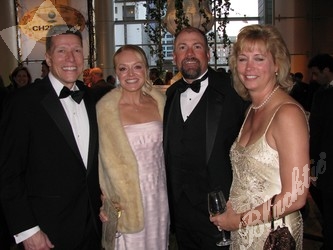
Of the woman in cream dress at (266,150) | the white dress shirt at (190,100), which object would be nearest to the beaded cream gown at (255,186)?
the woman in cream dress at (266,150)

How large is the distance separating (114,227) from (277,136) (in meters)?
1.36

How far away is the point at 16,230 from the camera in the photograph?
7.47 ft

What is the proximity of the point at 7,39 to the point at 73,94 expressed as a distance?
10591mm

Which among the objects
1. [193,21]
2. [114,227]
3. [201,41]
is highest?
[193,21]

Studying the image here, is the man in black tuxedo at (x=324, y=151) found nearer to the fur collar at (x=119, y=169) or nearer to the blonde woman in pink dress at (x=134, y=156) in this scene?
the blonde woman in pink dress at (x=134, y=156)

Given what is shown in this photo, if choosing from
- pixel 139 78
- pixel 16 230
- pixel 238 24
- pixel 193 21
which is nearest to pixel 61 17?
pixel 238 24

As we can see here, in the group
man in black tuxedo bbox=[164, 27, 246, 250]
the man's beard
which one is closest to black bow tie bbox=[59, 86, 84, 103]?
man in black tuxedo bbox=[164, 27, 246, 250]

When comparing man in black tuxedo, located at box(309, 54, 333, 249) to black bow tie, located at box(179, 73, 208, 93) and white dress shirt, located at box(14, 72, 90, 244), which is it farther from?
white dress shirt, located at box(14, 72, 90, 244)

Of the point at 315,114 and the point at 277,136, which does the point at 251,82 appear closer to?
the point at 277,136

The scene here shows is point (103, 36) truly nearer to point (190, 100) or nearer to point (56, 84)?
point (190, 100)

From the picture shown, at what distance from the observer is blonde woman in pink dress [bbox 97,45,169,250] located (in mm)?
2727

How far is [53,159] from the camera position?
235 centimetres

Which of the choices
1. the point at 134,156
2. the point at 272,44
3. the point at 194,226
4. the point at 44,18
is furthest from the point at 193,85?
the point at 44,18

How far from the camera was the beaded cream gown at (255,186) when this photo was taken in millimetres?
1981
